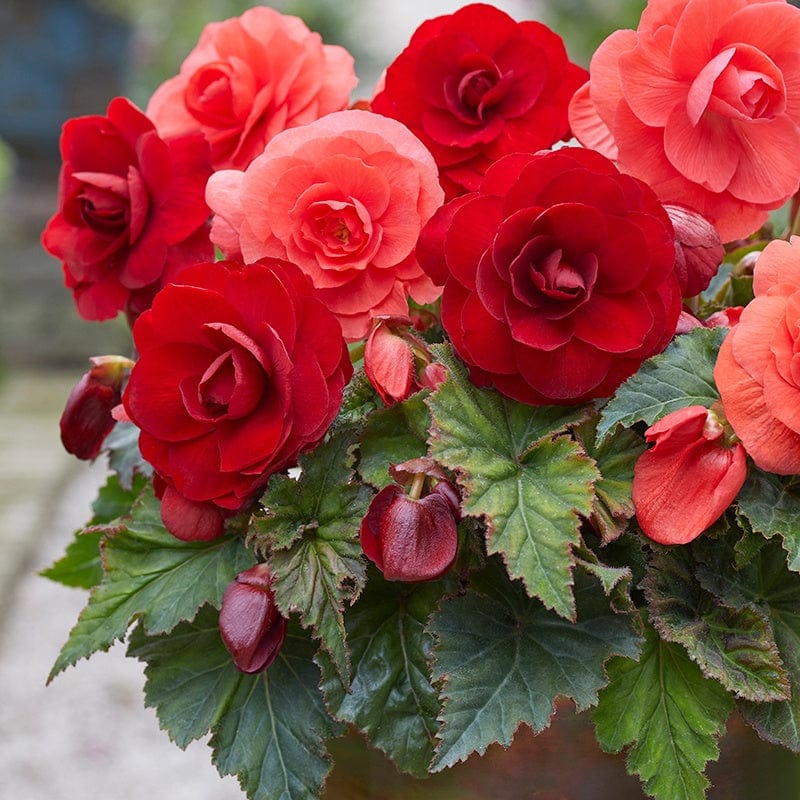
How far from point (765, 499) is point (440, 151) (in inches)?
10.5

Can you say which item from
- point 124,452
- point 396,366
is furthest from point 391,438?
point 124,452

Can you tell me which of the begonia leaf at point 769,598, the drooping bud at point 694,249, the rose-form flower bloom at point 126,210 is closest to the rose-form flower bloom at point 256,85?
the rose-form flower bloom at point 126,210

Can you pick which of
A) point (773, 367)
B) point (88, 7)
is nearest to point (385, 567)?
point (773, 367)

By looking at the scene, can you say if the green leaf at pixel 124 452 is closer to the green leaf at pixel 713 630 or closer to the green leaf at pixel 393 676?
the green leaf at pixel 393 676

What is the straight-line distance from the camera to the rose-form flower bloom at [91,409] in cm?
67

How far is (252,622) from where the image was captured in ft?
1.77

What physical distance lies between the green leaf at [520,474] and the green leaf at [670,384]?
21 millimetres

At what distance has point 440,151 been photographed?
65cm

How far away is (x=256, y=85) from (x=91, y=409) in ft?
0.76

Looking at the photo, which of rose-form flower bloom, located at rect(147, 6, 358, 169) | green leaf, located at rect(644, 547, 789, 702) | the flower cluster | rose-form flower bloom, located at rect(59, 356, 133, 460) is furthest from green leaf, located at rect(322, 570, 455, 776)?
rose-form flower bloom, located at rect(147, 6, 358, 169)

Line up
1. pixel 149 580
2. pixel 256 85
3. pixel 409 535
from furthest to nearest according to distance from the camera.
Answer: pixel 256 85, pixel 149 580, pixel 409 535

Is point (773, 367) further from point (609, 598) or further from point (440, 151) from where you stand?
point (440, 151)

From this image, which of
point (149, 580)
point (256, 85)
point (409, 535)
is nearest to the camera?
point (409, 535)

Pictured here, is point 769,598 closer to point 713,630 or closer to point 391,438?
point 713,630
